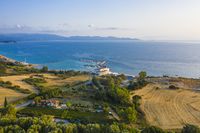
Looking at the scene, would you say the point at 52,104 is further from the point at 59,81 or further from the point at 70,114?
the point at 59,81

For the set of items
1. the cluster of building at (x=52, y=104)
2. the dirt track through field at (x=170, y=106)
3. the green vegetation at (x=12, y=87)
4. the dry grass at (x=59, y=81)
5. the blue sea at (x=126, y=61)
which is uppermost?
the dirt track through field at (x=170, y=106)

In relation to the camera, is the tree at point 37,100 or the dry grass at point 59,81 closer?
the tree at point 37,100

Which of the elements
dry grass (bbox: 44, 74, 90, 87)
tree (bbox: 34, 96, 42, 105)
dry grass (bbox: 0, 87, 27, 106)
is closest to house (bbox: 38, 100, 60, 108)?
tree (bbox: 34, 96, 42, 105)

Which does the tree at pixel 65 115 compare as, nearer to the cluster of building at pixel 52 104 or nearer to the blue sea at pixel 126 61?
the cluster of building at pixel 52 104

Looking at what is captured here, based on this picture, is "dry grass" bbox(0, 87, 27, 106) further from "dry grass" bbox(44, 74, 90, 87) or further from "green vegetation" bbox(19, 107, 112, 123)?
"dry grass" bbox(44, 74, 90, 87)

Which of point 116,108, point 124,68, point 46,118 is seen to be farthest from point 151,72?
point 46,118

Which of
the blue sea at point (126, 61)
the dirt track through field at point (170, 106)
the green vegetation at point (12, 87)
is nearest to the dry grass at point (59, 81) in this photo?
the green vegetation at point (12, 87)

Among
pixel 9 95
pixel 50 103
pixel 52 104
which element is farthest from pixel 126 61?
pixel 52 104

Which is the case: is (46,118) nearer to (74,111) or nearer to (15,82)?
(74,111)
